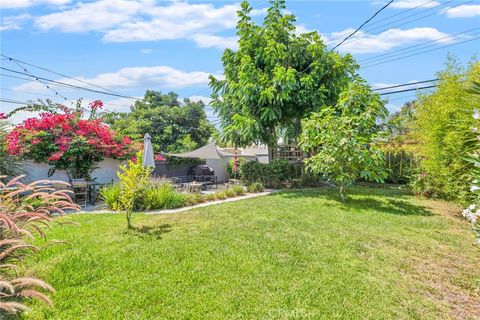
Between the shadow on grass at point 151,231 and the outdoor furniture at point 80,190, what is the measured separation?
4.38 meters

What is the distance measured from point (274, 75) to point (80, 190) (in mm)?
9343

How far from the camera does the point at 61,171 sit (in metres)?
10.8

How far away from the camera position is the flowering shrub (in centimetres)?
952

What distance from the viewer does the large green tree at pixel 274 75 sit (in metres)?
12.9

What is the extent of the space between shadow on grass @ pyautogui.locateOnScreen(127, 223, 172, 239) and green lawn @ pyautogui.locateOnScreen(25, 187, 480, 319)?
4cm

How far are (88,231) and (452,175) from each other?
9799 millimetres

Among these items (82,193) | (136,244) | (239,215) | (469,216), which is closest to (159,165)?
(82,193)

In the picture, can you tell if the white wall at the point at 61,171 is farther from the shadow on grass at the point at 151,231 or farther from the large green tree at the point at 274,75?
the shadow on grass at the point at 151,231

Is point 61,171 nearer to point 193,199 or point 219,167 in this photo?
point 193,199

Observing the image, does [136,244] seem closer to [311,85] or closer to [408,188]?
[311,85]

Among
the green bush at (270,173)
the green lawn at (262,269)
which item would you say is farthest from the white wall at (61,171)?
the green bush at (270,173)

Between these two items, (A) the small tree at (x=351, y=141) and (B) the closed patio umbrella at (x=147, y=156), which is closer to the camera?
(B) the closed patio umbrella at (x=147, y=156)

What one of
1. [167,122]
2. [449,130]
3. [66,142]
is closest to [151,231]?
[66,142]

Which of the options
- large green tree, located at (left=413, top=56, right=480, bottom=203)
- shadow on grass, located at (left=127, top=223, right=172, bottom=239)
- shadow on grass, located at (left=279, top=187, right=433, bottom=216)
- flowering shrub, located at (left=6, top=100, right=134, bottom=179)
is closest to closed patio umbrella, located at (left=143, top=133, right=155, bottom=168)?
flowering shrub, located at (left=6, top=100, right=134, bottom=179)
